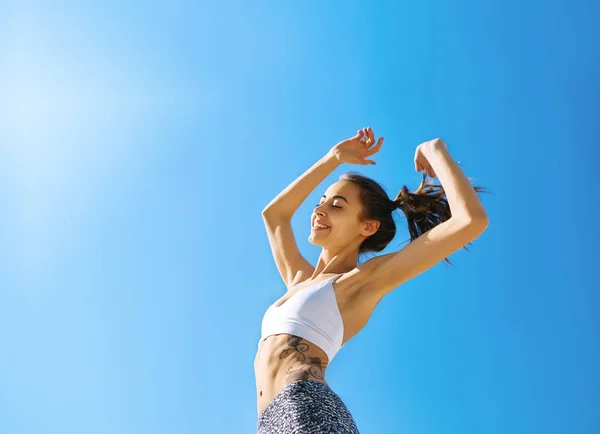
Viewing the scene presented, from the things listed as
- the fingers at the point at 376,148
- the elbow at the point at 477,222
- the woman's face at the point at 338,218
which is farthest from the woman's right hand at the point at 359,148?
the elbow at the point at 477,222

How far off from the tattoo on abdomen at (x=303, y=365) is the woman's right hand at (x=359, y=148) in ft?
5.71

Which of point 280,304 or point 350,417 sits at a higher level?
point 280,304

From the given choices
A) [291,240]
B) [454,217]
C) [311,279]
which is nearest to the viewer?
[454,217]

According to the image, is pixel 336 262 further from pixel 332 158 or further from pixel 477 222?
pixel 477 222

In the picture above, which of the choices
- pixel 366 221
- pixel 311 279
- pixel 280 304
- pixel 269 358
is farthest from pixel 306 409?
pixel 366 221

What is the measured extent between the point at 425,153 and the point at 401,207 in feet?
2.14

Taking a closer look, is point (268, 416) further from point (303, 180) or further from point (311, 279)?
point (303, 180)

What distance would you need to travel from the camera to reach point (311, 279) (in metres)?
5.07

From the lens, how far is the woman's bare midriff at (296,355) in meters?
4.09

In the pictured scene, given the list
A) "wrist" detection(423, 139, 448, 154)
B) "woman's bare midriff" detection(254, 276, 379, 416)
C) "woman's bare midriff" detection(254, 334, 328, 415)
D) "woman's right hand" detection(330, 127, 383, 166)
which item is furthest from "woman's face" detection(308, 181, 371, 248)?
"woman's bare midriff" detection(254, 334, 328, 415)

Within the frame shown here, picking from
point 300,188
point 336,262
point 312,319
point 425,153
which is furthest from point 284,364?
point 300,188

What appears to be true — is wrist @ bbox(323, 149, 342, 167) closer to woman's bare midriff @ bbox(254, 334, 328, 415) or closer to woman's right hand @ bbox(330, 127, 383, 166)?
woman's right hand @ bbox(330, 127, 383, 166)

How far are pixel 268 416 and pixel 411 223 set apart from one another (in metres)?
1.97

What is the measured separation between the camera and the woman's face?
5074mm
